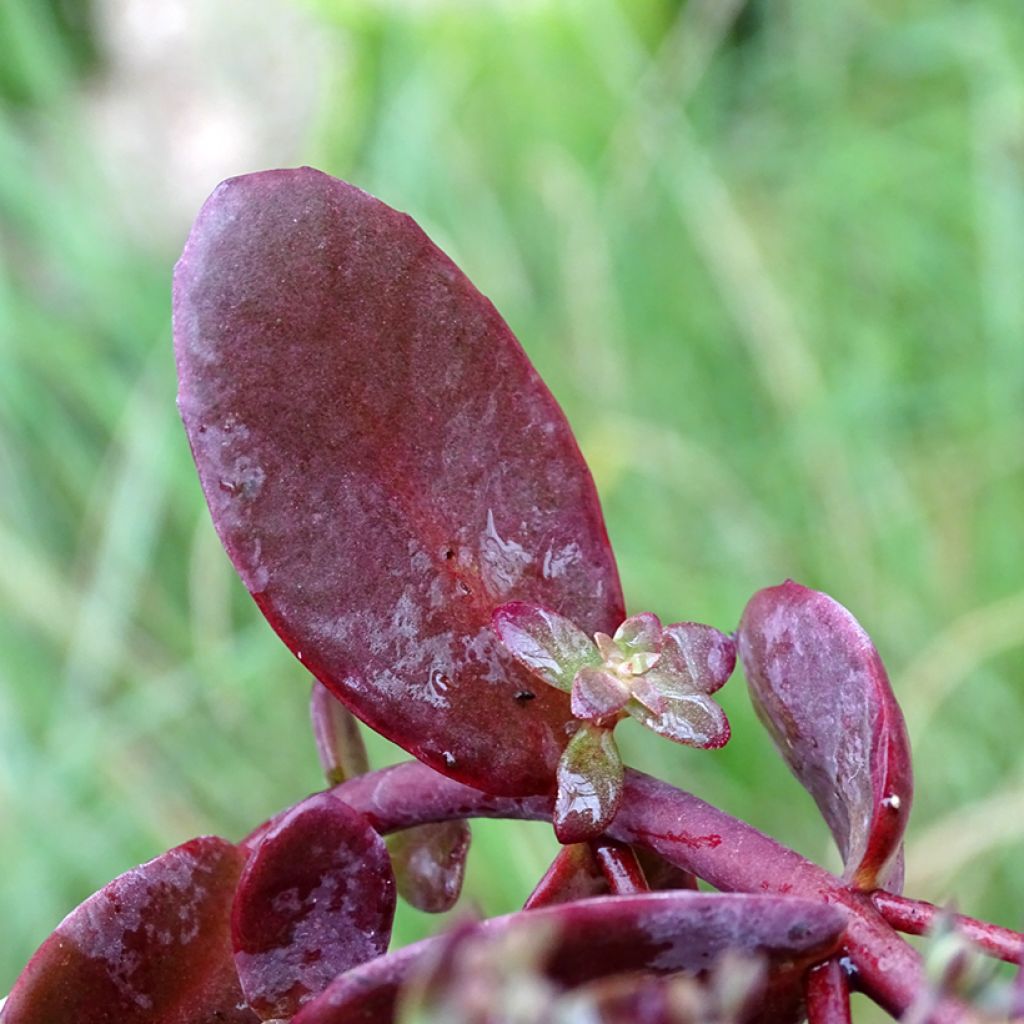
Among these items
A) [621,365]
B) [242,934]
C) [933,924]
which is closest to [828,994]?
[933,924]

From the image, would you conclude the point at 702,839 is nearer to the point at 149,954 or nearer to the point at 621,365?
the point at 149,954

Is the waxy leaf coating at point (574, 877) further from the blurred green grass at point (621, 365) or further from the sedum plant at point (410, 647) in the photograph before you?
the blurred green grass at point (621, 365)

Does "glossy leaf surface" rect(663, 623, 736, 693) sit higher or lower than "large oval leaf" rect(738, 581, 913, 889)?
higher

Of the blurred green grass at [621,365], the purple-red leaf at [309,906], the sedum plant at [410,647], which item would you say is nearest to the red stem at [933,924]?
the sedum plant at [410,647]

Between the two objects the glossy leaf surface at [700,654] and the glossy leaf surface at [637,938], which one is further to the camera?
the glossy leaf surface at [700,654]

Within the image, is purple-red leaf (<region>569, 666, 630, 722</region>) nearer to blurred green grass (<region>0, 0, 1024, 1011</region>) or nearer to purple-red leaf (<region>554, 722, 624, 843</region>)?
purple-red leaf (<region>554, 722, 624, 843</region>)

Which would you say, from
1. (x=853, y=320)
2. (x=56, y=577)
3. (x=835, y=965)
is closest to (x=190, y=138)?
(x=56, y=577)

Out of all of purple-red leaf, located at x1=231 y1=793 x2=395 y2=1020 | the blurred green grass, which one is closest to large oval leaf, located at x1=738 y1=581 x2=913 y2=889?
purple-red leaf, located at x1=231 y1=793 x2=395 y2=1020

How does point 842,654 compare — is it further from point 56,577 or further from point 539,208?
point 539,208
